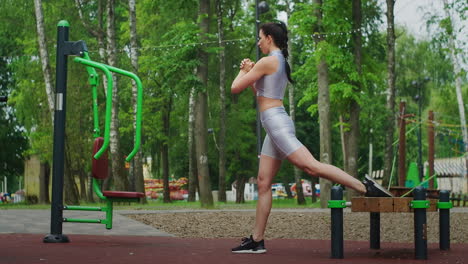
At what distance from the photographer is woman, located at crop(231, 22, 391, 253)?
7.13 metres

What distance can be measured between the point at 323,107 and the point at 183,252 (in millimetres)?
18139

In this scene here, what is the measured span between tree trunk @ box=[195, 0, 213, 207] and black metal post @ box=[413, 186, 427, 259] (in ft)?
60.3

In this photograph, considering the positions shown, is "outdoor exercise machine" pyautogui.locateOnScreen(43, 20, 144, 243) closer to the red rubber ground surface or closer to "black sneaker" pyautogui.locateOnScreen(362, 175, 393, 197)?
the red rubber ground surface

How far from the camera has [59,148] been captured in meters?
8.82

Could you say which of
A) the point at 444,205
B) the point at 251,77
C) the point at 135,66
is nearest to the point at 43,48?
the point at 135,66

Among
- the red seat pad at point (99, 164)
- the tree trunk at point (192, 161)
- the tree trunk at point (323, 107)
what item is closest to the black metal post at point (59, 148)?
the red seat pad at point (99, 164)

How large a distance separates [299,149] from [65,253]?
2275 millimetres

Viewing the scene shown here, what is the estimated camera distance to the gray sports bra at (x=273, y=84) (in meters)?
7.38

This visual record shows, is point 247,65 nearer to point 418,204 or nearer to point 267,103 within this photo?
point 267,103

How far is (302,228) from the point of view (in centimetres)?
1293

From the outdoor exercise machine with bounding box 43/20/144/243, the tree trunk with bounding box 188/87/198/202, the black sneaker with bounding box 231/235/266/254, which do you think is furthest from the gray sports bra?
the tree trunk with bounding box 188/87/198/202

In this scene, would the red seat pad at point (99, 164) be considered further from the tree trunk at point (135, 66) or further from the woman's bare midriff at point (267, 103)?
the tree trunk at point (135, 66)

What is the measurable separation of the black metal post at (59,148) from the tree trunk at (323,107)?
1672 centimetres

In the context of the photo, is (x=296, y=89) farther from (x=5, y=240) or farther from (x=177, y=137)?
(x=5, y=240)
